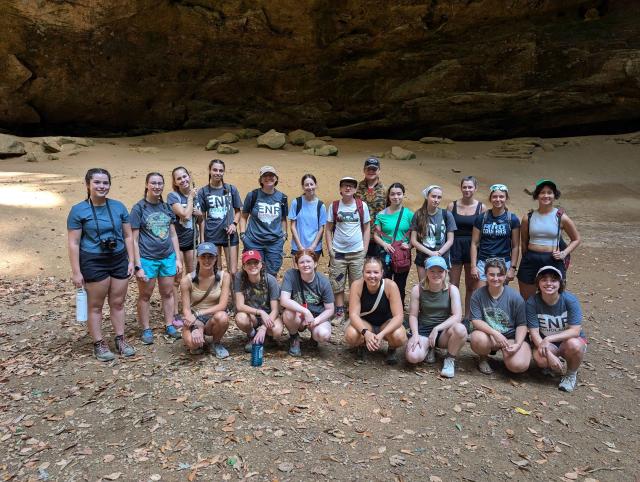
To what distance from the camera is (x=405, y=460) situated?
10.4 feet

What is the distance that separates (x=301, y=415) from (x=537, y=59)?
1657 centimetres

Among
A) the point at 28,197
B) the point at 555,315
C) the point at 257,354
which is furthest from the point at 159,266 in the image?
the point at 28,197

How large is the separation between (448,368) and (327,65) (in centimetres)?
1530

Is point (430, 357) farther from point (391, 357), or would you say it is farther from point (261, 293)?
point (261, 293)

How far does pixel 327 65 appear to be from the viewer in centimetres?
1736

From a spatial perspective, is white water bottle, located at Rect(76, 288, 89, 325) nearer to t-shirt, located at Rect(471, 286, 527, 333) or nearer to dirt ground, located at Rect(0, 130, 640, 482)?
dirt ground, located at Rect(0, 130, 640, 482)

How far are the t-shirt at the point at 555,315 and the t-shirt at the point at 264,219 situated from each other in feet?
9.54

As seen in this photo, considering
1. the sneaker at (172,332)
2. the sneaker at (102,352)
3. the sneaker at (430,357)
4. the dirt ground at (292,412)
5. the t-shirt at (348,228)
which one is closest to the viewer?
the dirt ground at (292,412)

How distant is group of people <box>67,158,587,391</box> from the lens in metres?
4.23

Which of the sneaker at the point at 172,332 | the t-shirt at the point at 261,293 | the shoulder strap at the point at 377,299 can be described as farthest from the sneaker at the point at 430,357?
the sneaker at the point at 172,332

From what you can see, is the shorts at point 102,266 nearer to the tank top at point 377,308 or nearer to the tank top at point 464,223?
the tank top at point 377,308

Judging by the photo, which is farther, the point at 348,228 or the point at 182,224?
the point at 348,228

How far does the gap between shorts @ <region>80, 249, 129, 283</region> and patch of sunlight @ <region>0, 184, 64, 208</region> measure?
6279mm

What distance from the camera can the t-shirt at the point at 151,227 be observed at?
4742mm
